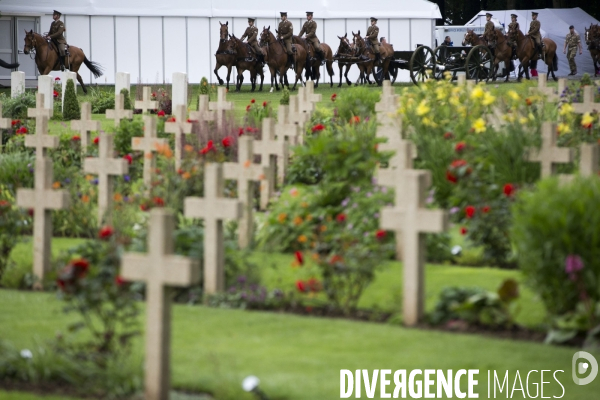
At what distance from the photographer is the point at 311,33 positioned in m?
29.0

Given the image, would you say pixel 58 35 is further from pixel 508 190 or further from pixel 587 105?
pixel 508 190

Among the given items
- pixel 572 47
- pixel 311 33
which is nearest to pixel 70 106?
pixel 311 33

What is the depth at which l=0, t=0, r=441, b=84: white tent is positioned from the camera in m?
30.5

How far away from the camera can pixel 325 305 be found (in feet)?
20.9

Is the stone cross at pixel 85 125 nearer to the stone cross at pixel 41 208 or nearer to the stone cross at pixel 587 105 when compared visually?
the stone cross at pixel 41 208

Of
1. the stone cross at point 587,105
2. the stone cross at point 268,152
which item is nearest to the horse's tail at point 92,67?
the stone cross at point 587,105

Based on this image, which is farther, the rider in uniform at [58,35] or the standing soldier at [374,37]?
the standing soldier at [374,37]

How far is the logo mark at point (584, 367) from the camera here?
5020 mm

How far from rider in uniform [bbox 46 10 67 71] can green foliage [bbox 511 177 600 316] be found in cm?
2273

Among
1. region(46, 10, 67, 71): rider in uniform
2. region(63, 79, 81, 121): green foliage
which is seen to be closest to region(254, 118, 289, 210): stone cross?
region(63, 79, 81, 121): green foliage

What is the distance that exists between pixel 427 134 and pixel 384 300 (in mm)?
3538

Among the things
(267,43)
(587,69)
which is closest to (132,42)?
(267,43)

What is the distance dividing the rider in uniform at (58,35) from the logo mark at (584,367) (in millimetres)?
23262

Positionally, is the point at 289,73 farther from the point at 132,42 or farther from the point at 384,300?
the point at 384,300
